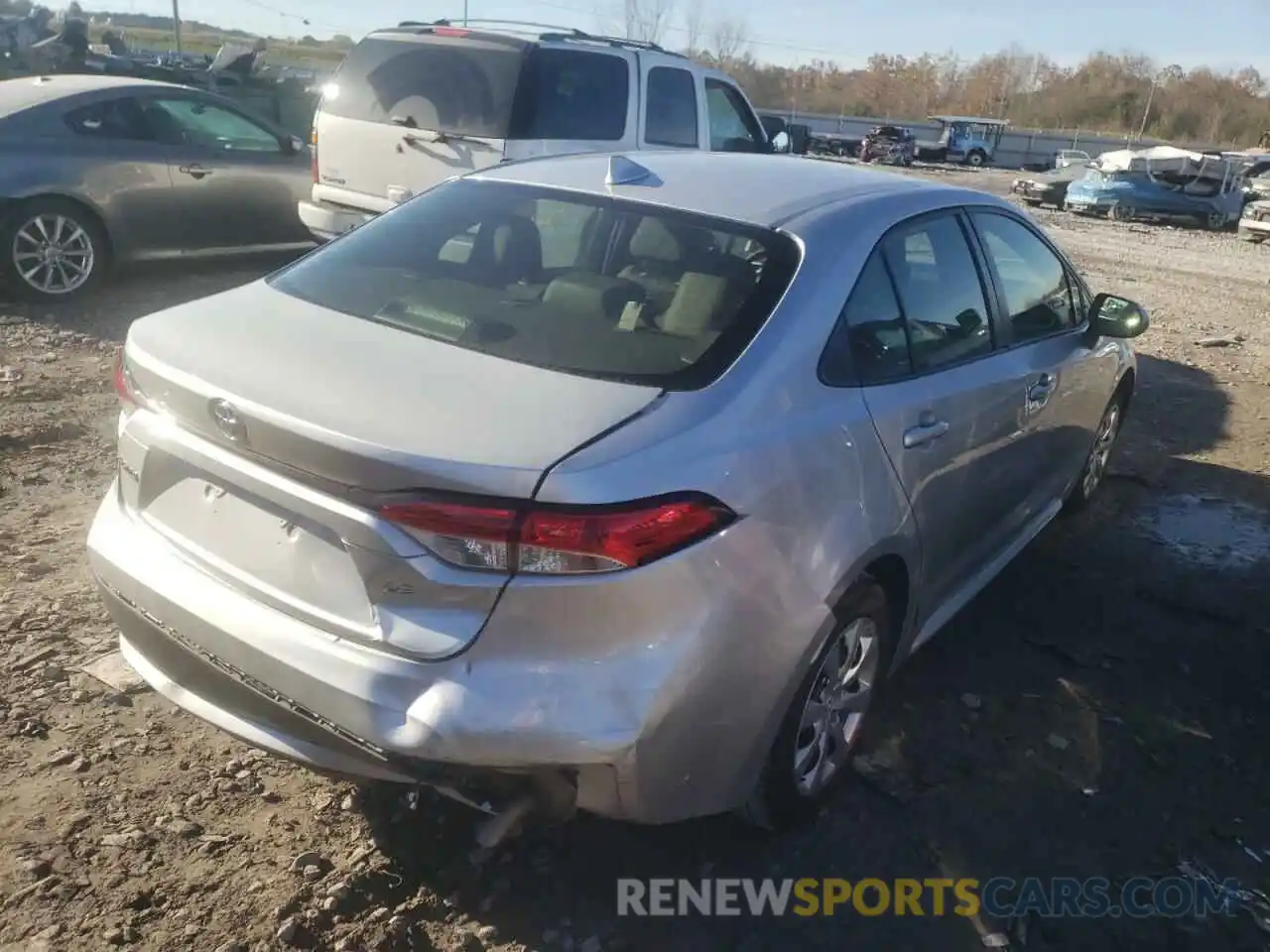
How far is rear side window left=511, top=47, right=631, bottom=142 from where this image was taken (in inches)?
287

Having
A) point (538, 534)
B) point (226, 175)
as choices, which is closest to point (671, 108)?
point (226, 175)

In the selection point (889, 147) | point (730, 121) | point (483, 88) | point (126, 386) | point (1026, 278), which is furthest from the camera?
point (889, 147)

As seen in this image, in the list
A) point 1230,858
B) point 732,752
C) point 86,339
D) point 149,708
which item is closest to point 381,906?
point 732,752

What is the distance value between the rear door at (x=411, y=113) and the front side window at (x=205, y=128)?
1.14 meters

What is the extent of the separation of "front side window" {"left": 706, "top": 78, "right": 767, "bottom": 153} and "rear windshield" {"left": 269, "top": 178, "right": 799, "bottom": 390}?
237 inches

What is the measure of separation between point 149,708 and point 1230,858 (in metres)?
3.10

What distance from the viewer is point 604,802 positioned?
2.31 m

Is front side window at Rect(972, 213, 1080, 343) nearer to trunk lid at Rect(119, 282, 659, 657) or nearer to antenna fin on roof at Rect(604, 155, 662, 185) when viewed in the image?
antenna fin on roof at Rect(604, 155, 662, 185)

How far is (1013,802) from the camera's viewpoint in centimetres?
321

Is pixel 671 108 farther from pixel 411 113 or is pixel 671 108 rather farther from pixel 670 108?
pixel 411 113

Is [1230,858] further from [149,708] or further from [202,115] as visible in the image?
[202,115]

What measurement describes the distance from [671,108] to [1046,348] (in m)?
5.19

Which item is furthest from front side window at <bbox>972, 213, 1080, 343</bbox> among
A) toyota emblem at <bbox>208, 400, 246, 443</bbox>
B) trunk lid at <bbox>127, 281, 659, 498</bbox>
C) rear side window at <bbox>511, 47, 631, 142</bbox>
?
rear side window at <bbox>511, 47, 631, 142</bbox>

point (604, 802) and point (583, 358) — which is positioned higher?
point (583, 358)
